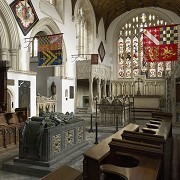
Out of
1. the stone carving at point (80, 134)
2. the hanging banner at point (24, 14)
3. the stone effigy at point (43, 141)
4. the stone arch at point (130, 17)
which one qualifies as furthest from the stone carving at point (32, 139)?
the stone arch at point (130, 17)

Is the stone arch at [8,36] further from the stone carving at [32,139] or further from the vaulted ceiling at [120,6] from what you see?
the vaulted ceiling at [120,6]

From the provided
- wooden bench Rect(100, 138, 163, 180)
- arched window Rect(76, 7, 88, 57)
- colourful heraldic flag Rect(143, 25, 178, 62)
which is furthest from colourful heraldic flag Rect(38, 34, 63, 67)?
wooden bench Rect(100, 138, 163, 180)

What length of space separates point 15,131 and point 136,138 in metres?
4.89

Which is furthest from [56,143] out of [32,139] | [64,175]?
[64,175]

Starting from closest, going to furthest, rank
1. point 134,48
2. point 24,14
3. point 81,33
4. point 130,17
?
point 24,14 < point 81,33 < point 130,17 < point 134,48

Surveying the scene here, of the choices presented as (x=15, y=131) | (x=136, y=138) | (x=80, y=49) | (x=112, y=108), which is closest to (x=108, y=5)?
(x=80, y=49)

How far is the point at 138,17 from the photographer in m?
23.7

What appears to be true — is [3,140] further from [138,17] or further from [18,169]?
[138,17]

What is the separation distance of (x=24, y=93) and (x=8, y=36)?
271 centimetres

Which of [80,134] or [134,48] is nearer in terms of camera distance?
[80,134]

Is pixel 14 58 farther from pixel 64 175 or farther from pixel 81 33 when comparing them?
pixel 64 175

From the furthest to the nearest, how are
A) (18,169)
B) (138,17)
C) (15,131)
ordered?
(138,17), (15,131), (18,169)

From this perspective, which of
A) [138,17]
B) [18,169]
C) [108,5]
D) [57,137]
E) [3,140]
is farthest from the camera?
[138,17]

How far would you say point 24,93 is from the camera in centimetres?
1125
